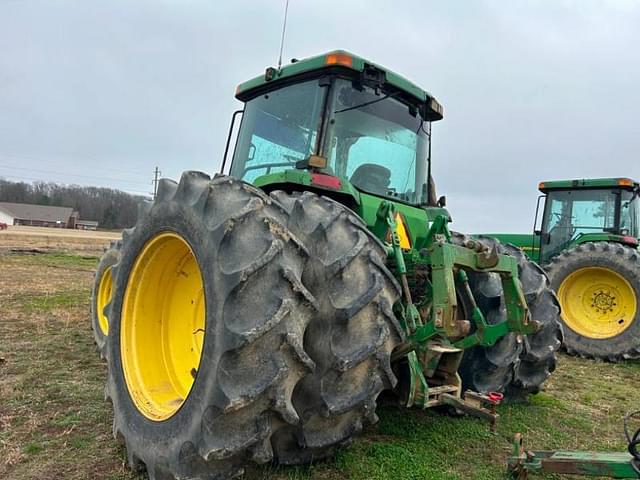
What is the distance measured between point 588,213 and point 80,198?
87766 millimetres

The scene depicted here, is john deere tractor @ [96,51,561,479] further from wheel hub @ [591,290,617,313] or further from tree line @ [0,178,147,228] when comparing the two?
tree line @ [0,178,147,228]

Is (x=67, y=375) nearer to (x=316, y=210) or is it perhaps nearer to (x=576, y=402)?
(x=316, y=210)

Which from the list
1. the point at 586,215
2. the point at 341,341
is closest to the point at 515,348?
the point at 341,341

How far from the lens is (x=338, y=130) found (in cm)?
348

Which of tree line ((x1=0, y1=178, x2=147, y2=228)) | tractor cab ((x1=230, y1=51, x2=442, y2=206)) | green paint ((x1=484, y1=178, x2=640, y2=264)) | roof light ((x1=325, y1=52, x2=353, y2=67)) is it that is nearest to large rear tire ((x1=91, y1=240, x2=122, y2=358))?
tractor cab ((x1=230, y1=51, x2=442, y2=206))

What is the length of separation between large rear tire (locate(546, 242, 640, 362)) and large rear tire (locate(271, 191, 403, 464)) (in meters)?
6.08

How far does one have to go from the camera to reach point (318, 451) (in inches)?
97.4

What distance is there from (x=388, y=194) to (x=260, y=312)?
2.03 metres

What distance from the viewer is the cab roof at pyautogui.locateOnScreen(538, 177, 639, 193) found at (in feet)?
29.1

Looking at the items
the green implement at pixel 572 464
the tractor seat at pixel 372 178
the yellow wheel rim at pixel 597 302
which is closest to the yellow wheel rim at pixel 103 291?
the tractor seat at pixel 372 178

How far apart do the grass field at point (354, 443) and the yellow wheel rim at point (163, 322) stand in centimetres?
44

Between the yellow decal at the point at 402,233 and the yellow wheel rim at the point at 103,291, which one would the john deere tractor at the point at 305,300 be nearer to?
the yellow decal at the point at 402,233

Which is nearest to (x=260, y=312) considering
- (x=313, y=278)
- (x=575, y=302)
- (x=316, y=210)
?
(x=313, y=278)

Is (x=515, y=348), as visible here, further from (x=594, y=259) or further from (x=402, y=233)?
(x=594, y=259)
